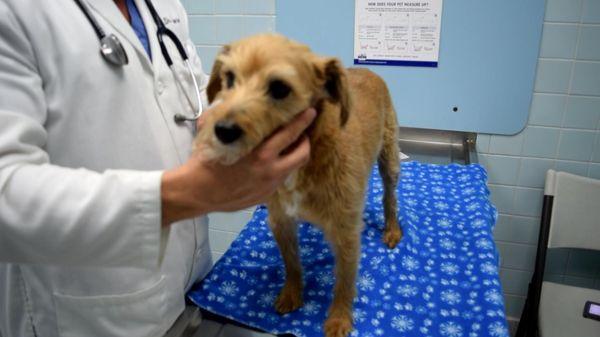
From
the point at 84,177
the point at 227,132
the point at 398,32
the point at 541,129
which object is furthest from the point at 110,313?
the point at 541,129

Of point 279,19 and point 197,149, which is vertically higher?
point 279,19

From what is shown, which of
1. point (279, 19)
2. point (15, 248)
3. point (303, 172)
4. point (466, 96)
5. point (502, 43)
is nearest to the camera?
point (15, 248)

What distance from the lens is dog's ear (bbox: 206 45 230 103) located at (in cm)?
115

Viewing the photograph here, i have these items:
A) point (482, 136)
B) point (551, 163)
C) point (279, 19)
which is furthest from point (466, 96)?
point (279, 19)

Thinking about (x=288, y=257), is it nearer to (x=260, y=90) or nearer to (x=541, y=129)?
(x=260, y=90)

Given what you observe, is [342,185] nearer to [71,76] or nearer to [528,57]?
[71,76]

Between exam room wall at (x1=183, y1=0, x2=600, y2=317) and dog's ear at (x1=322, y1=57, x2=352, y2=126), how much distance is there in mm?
1655

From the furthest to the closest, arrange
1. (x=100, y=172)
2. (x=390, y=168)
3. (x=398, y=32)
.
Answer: (x=398, y=32) → (x=390, y=168) → (x=100, y=172)

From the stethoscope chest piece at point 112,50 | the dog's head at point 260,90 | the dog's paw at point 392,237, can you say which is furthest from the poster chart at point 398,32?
the stethoscope chest piece at point 112,50

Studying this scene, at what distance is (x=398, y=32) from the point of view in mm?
2389

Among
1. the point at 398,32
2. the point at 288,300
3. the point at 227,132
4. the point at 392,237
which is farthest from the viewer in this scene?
the point at 398,32

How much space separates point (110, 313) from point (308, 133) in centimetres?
68

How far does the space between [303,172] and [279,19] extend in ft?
5.45

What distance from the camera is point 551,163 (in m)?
2.46
